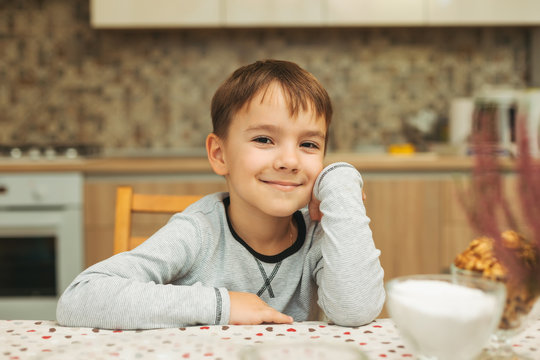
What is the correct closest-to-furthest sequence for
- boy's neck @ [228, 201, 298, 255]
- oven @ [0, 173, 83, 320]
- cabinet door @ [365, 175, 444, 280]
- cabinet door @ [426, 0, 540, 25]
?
boy's neck @ [228, 201, 298, 255] < oven @ [0, 173, 83, 320] < cabinet door @ [365, 175, 444, 280] < cabinet door @ [426, 0, 540, 25]

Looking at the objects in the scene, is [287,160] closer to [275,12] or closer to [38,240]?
[38,240]

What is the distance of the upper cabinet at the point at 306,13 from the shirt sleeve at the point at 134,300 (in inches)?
68.9

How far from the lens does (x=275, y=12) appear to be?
2355 mm

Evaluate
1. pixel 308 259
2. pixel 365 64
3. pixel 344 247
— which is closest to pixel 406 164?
pixel 365 64

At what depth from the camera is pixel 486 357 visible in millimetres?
513

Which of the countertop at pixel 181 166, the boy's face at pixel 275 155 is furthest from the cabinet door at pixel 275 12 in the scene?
the boy's face at pixel 275 155

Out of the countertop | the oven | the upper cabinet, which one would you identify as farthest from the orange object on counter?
the oven

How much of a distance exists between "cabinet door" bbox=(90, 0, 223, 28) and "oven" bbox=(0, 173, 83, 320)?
76cm

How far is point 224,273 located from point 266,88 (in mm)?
340

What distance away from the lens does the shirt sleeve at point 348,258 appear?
72 cm

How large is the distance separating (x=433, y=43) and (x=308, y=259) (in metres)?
2.07

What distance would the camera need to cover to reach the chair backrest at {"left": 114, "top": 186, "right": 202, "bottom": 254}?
107 centimetres

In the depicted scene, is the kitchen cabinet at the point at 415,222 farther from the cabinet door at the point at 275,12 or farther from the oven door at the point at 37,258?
the oven door at the point at 37,258

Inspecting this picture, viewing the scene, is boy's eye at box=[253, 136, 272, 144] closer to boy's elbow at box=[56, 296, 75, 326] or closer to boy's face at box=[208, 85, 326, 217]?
boy's face at box=[208, 85, 326, 217]
